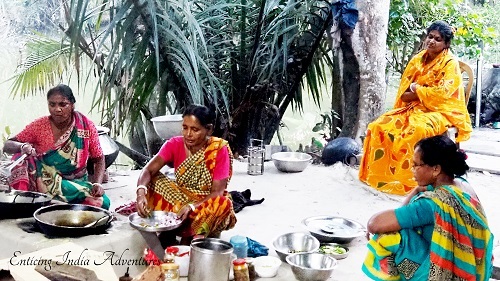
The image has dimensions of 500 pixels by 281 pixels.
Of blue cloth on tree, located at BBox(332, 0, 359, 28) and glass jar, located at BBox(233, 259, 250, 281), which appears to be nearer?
glass jar, located at BBox(233, 259, 250, 281)

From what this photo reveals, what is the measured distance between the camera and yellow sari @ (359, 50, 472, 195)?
4.48 m

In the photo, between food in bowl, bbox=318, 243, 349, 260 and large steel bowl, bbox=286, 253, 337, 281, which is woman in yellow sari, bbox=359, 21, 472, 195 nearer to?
food in bowl, bbox=318, 243, 349, 260

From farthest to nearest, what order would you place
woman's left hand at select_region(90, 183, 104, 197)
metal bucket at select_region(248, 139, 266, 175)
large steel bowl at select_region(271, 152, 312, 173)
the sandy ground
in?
large steel bowl at select_region(271, 152, 312, 173) → metal bucket at select_region(248, 139, 266, 175) → the sandy ground → woman's left hand at select_region(90, 183, 104, 197)

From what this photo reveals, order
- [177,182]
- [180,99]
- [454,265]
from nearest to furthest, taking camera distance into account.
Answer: [454,265]
[177,182]
[180,99]

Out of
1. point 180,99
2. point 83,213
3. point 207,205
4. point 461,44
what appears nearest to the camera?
point 83,213

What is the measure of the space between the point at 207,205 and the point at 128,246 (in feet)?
1.67

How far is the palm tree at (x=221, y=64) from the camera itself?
4703mm

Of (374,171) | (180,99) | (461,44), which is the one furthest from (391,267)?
(461,44)

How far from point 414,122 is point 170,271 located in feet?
9.27

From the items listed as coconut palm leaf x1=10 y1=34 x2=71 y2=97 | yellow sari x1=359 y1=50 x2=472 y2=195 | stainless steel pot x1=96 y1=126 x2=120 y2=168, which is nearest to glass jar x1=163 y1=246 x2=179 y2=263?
stainless steel pot x1=96 y1=126 x2=120 y2=168

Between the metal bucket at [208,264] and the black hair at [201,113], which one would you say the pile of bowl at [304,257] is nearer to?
the metal bucket at [208,264]

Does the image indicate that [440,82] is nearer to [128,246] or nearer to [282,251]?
[282,251]

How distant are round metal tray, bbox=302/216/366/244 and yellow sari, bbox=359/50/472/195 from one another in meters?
1.29

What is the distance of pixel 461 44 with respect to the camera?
7867mm
